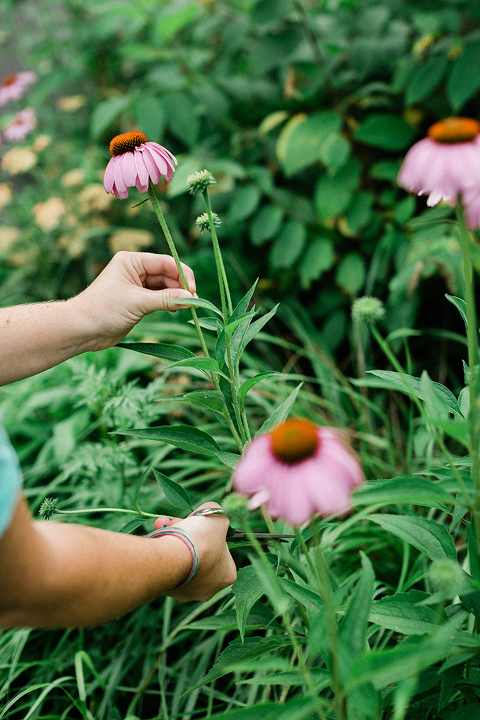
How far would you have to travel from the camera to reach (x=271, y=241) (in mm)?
1943

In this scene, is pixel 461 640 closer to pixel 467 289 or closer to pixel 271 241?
pixel 467 289

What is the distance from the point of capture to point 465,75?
1.31m

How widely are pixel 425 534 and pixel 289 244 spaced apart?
3.90 feet

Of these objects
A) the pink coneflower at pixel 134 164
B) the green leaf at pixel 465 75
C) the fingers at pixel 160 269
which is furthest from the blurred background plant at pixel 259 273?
the pink coneflower at pixel 134 164

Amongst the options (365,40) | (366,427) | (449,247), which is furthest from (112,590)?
(365,40)

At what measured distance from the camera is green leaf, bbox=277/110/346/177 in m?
1.52

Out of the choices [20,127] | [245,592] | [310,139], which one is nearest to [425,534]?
[245,592]

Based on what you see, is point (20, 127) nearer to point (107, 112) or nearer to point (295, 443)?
point (107, 112)

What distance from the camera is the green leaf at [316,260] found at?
1621 millimetres

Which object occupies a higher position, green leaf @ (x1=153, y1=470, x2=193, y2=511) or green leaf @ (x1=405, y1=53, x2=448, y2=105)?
green leaf @ (x1=405, y1=53, x2=448, y2=105)

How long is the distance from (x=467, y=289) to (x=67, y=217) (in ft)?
6.68

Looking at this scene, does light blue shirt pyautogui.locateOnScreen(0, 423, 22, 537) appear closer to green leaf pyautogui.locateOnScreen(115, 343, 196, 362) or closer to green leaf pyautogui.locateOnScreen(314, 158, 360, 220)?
green leaf pyautogui.locateOnScreen(115, 343, 196, 362)

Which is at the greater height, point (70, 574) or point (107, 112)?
point (107, 112)

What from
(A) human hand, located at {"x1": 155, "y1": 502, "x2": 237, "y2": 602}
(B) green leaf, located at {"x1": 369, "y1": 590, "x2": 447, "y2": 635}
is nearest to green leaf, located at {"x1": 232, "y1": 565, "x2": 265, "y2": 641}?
(A) human hand, located at {"x1": 155, "y1": 502, "x2": 237, "y2": 602}
